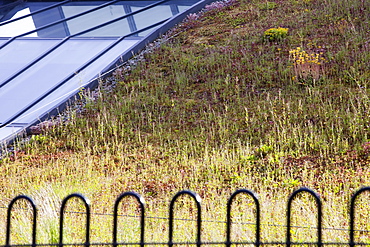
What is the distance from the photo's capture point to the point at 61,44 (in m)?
14.4

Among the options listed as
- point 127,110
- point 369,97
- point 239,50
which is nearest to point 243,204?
point 369,97

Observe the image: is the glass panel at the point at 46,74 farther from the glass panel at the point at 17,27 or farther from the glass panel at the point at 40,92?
the glass panel at the point at 17,27

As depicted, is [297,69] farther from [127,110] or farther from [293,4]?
[293,4]

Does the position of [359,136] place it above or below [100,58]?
below

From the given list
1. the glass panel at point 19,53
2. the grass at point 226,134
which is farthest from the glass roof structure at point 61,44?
the grass at point 226,134

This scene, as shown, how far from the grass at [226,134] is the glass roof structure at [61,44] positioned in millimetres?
744

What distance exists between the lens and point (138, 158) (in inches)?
351

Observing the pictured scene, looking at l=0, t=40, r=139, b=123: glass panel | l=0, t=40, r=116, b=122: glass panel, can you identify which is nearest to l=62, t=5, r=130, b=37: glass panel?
l=0, t=40, r=116, b=122: glass panel

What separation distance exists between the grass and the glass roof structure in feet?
2.44

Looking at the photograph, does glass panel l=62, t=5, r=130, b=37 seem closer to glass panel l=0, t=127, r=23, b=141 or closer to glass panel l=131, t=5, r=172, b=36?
glass panel l=131, t=5, r=172, b=36

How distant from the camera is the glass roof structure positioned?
38.0ft

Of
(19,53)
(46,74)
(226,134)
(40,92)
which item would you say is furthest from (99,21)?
(226,134)

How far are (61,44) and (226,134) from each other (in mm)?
6802

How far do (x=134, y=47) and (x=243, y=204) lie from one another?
8.42 meters
